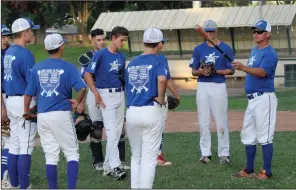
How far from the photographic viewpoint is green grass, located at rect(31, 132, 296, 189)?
9062 millimetres

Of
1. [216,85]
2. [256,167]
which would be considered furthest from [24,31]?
[256,167]

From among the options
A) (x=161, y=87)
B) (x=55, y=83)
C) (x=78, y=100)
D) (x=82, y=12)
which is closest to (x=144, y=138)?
(x=161, y=87)

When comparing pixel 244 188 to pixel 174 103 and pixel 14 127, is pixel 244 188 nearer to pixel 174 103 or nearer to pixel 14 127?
pixel 174 103

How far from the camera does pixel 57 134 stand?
807 centimetres

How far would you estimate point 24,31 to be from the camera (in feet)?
29.0

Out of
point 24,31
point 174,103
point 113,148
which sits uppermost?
point 24,31

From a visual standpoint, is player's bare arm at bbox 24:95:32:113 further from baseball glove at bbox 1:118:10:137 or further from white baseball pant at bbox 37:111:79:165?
baseball glove at bbox 1:118:10:137

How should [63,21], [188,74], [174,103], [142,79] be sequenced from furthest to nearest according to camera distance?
[63,21], [188,74], [174,103], [142,79]

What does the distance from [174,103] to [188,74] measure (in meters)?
19.9

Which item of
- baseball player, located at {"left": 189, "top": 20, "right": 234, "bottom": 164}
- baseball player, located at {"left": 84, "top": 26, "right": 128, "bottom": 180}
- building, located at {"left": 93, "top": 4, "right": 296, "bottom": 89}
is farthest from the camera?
building, located at {"left": 93, "top": 4, "right": 296, "bottom": 89}

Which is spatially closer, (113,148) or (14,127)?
(14,127)

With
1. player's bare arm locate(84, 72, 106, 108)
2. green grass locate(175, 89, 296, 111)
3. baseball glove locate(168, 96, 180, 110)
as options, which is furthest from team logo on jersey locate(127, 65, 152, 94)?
green grass locate(175, 89, 296, 111)

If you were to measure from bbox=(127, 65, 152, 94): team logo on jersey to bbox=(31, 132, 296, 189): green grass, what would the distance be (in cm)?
167

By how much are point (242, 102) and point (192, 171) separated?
1222cm
